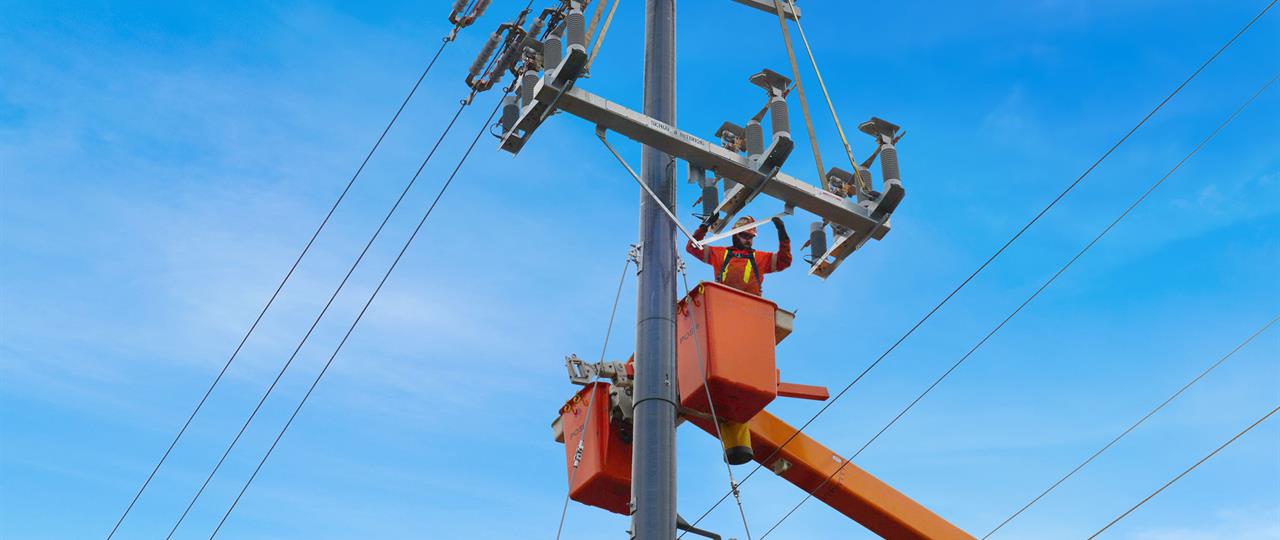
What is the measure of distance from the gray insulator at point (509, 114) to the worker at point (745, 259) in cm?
186

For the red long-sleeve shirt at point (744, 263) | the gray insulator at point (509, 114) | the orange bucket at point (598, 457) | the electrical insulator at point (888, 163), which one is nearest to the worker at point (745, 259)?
the red long-sleeve shirt at point (744, 263)

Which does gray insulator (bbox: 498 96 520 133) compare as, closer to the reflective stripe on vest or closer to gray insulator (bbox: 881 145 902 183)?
the reflective stripe on vest

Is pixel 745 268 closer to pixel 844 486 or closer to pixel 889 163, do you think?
pixel 889 163

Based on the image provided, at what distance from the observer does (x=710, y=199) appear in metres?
8.33

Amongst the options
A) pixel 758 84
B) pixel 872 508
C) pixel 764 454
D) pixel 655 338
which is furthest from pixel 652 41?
pixel 872 508

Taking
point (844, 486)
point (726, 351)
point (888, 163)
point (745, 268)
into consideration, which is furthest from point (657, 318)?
point (844, 486)

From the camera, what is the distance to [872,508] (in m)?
10.2

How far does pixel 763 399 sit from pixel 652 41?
9.42 feet

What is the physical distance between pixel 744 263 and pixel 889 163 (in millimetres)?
1387

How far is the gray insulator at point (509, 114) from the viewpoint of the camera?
323 inches

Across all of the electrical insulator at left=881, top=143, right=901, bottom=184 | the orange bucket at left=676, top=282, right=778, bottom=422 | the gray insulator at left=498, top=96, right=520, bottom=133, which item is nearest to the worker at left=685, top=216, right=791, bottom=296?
the orange bucket at left=676, top=282, right=778, bottom=422

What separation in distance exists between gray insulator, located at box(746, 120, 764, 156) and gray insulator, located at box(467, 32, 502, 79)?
3183 millimetres

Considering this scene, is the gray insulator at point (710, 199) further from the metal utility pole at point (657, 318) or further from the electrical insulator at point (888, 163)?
the electrical insulator at point (888, 163)

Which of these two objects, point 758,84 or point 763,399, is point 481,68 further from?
point 763,399
